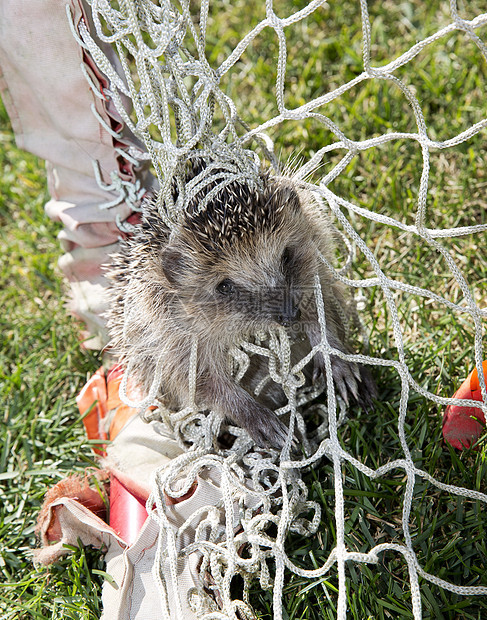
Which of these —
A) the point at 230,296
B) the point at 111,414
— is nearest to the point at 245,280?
the point at 230,296

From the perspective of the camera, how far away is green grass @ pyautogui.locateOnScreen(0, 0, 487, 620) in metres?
2.57

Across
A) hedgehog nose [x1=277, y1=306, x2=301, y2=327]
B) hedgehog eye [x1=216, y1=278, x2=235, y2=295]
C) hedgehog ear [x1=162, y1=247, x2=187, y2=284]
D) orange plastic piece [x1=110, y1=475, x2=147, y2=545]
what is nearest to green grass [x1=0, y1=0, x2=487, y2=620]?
orange plastic piece [x1=110, y1=475, x2=147, y2=545]

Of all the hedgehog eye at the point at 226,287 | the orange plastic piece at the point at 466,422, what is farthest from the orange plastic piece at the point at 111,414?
the orange plastic piece at the point at 466,422

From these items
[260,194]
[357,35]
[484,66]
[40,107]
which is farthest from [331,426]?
[357,35]

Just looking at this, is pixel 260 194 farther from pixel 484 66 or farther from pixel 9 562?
pixel 484 66

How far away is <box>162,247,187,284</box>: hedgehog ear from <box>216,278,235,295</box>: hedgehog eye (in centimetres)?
20

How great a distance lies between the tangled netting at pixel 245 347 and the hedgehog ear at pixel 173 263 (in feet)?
0.63

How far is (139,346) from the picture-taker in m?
3.30

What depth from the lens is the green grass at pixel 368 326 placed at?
257cm

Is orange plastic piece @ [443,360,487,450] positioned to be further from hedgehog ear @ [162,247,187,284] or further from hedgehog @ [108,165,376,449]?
hedgehog ear @ [162,247,187,284]

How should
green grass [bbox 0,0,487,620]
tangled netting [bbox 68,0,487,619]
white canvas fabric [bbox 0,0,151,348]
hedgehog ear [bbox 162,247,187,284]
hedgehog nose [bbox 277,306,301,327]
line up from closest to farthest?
tangled netting [bbox 68,0,487,619] → green grass [bbox 0,0,487,620] → hedgehog nose [bbox 277,306,301,327] → hedgehog ear [bbox 162,247,187,284] → white canvas fabric [bbox 0,0,151,348]

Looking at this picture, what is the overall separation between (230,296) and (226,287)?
5 centimetres

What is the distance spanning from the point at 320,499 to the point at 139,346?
123 centimetres

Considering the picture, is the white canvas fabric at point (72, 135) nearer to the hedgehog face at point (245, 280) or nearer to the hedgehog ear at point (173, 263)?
the hedgehog ear at point (173, 263)
